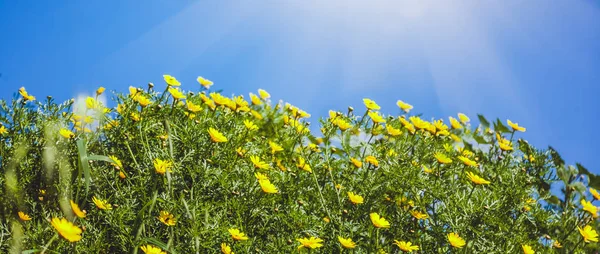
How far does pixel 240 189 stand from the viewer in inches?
94.4

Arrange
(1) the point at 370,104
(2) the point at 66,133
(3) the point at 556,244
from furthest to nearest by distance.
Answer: (1) the point at 370,104, (3) the point at 556,244, (2) the point at 66,133

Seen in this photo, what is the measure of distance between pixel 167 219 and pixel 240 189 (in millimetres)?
357

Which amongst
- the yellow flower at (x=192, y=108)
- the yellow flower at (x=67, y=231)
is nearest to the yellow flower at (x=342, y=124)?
the yellow flower at (x=192, y=108)

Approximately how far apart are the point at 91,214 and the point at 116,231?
0.66 feet

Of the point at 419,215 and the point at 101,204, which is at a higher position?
the point at 419,215

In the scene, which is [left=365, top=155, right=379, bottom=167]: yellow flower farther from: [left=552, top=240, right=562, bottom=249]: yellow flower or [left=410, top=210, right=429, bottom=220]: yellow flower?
[left=552, top=240, right=562, bottom=249]: yellow flower

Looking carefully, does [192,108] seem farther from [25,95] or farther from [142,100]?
[25,95]

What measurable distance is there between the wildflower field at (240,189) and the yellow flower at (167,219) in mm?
11

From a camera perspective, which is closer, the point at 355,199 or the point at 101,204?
the point at 101,204

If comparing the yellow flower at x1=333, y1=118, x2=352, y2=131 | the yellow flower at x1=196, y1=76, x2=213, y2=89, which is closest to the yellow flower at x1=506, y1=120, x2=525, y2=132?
the yellow flower at x1=333, y1=118, x2=352, y2=131

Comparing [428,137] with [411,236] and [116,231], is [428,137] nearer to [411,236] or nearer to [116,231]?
[411,236]

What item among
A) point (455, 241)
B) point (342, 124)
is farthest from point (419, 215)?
point (342, 124)

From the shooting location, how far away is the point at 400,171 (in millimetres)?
2574

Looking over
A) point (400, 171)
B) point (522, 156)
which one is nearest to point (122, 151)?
point (400, 171)
